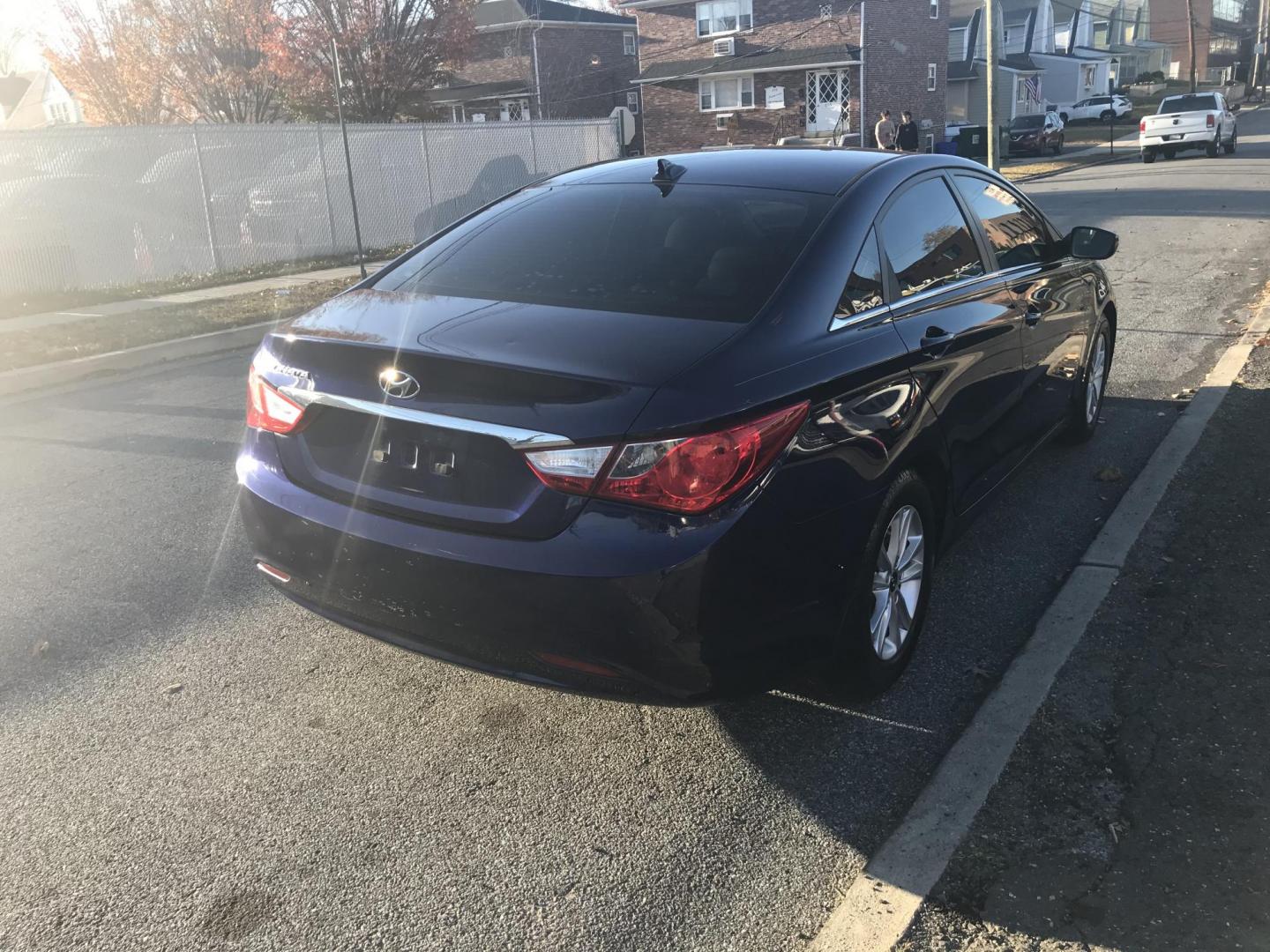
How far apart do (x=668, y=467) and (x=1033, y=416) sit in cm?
289

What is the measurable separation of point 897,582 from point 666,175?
5.62 ft

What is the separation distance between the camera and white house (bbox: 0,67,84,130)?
164ft

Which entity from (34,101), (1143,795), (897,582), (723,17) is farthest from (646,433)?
(34,101)

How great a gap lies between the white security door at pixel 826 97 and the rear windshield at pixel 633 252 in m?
43.2

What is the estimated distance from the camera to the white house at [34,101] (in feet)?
164

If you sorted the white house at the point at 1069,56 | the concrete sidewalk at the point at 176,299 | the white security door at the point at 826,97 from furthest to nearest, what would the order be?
1. the white house at the point at 1069,56
2. the white security door at the point at 826,97
3. the concrete sidewalk at the point at 176,299

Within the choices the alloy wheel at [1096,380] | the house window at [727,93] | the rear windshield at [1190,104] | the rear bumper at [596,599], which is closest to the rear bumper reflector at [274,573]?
the rear bumper at [596,599]

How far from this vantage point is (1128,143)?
41844 mm

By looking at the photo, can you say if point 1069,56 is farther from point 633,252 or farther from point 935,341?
point 633,252

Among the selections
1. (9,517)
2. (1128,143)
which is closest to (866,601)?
(9,517)

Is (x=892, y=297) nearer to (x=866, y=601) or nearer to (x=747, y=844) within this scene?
(x=866, y=601)

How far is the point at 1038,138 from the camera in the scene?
133 feet

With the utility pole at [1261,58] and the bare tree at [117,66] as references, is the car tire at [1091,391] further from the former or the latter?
the utility pole at [1261,58]

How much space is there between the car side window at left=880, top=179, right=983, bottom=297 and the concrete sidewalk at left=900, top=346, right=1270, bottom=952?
140 cm
